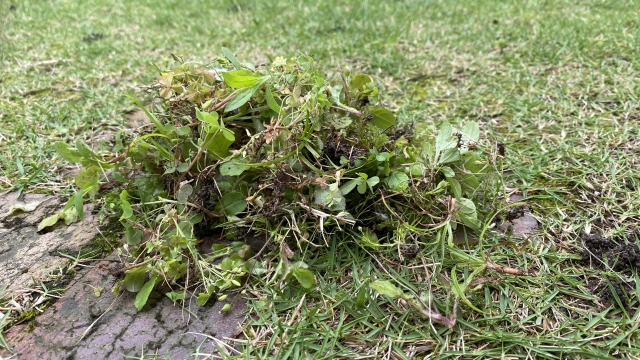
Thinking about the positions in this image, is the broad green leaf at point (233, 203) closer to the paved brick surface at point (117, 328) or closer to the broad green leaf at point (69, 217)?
the paved brick surface at point (117, 328)

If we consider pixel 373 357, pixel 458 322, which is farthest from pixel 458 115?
pixel 373 357

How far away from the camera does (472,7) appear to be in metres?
4.85

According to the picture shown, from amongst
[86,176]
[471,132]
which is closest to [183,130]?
[86,176]

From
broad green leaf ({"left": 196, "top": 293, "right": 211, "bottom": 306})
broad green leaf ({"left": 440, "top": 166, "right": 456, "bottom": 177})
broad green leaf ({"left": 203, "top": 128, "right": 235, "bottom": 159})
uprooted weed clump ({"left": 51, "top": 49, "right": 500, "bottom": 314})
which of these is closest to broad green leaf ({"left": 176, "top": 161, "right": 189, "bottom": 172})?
uprooted weed clump ({"left": 51, "top": 49, "right": 500, "bottom": 314})

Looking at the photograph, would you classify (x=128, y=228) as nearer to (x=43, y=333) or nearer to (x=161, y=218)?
(x=161, y=218)

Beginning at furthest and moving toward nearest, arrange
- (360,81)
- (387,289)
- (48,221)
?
(360,81)
(48,221)
(387,289)

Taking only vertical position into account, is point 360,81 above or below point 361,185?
above

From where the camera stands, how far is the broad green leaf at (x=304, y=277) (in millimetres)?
1499

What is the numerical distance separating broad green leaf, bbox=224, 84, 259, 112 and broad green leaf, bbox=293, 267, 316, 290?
0.66m

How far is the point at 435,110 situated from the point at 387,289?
1.68 m

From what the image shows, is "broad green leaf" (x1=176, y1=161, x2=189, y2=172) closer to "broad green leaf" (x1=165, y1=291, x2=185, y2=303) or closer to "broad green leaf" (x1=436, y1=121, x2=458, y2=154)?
"broad green leaf" (x1=165, y1=291, x2=185, y2=303)

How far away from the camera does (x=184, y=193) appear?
68.2 inches

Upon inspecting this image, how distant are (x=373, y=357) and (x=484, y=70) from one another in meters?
2.59

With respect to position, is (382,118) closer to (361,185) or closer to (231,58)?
(361,185)
